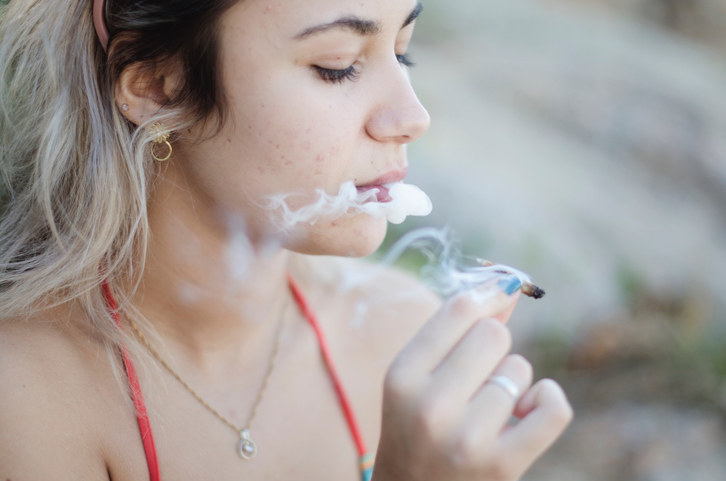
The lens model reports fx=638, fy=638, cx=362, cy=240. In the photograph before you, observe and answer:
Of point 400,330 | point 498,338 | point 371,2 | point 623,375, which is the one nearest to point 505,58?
point 623,375

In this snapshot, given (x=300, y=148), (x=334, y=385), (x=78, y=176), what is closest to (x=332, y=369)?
(x=334, y=385)

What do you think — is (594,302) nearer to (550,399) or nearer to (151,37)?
(550,399)

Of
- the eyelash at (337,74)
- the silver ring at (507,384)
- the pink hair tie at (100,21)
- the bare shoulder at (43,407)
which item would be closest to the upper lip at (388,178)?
the eyelash at (337,74)

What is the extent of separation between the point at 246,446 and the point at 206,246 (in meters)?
0.60

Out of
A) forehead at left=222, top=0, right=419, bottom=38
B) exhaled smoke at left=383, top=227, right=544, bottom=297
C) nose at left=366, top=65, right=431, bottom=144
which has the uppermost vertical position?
forehead at left=222, top=0, right=419, bottom=38

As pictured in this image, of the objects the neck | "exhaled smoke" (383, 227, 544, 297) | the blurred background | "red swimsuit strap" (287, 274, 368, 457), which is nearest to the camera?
"exhaled smoke" (383, 227, 544, 297)

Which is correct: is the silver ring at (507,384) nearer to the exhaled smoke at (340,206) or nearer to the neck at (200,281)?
the exhaled smoke at (340,206)

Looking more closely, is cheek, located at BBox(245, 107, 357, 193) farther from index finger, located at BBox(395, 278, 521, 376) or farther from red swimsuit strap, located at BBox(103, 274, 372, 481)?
red swimsuit strap, located at BBox(103, 274, 372, 481)

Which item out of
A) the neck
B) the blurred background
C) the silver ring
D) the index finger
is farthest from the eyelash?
the blurred background

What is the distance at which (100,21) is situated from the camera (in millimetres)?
1688

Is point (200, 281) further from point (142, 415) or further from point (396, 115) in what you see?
point (396, 115)

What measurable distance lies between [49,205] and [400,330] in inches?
49.0

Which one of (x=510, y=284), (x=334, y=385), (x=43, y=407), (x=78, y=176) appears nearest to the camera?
(x=510, y=284)

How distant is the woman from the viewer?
4.39 feet
